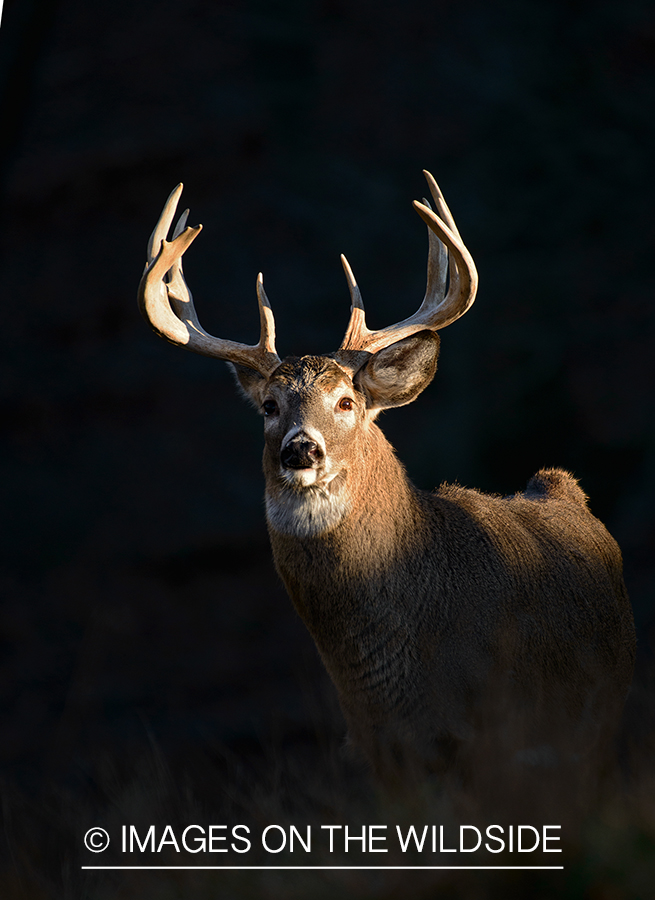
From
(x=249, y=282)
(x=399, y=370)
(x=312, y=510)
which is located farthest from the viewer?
(x=249, y=282)

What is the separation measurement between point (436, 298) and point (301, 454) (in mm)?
1624

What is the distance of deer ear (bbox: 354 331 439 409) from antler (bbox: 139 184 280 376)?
0.56m

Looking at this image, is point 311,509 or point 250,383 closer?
point 311,509

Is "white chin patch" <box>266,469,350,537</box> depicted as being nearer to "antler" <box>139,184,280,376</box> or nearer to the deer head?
the deer head

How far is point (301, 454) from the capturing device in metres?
4.20

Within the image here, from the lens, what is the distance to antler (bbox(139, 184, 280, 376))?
4820 mm

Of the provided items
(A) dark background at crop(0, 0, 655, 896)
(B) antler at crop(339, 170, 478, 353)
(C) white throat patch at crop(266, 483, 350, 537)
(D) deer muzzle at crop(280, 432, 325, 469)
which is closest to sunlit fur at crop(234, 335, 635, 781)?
(C) white throat patch at crop(266, 483, 350, 537)

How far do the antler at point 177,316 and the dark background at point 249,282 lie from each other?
14.8 ft

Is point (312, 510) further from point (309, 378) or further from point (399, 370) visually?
point (399, 370)

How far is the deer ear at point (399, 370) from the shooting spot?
15.9 ft

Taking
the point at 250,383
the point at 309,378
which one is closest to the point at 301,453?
the point at 309,378

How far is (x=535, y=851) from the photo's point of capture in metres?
3.02

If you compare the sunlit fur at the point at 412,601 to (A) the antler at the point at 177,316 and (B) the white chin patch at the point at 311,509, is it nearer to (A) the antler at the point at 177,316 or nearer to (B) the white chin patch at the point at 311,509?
(B) the white chin patch at the point at 311,509

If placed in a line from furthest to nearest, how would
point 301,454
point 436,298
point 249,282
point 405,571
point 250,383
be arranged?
point 249,282 → point 436,298 → point 250,383 → point 405,571 → point 301,454
